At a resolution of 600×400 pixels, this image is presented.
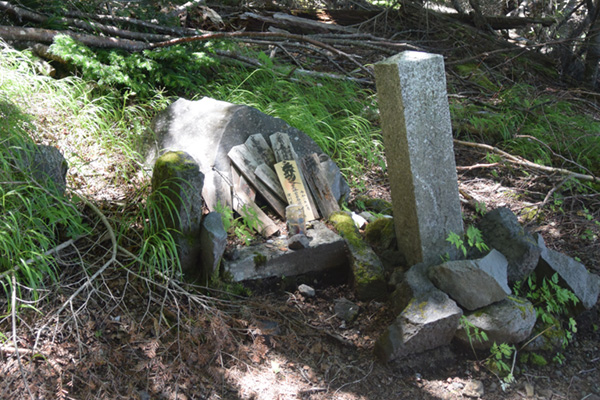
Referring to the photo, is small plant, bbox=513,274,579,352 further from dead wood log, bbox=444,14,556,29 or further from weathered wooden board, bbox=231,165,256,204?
dead wood log, bbox=444,14,556,29

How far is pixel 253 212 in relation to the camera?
3471 mm

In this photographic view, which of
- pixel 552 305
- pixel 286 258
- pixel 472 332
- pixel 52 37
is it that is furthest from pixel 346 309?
pixel 52 37

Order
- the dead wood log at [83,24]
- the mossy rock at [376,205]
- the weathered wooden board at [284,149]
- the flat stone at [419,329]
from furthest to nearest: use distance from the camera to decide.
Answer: the dead wood log at [83,24], the mossy rock at [376,205], the weathered wooden board at [284,149], the flat stone at [419,329]

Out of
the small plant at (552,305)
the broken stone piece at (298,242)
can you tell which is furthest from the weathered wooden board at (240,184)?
the small plant at (552,305)

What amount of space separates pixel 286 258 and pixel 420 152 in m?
1.12

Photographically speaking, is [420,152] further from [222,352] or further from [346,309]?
[222,352]

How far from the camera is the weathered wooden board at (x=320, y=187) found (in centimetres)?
376

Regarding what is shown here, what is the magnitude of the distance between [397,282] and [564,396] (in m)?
1.11

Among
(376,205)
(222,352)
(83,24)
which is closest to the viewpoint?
(222,352)

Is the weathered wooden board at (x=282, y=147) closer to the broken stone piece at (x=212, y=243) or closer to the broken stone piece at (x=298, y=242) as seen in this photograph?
the broken stone piece at (x=298, y=242)

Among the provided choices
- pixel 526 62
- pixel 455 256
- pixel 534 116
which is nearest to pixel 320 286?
pixel 455 256

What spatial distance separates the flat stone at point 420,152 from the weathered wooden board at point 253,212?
35.6 inches

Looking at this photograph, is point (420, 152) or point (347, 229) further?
point (347, 229)

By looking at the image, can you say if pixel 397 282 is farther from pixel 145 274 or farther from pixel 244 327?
pixel 145 274
